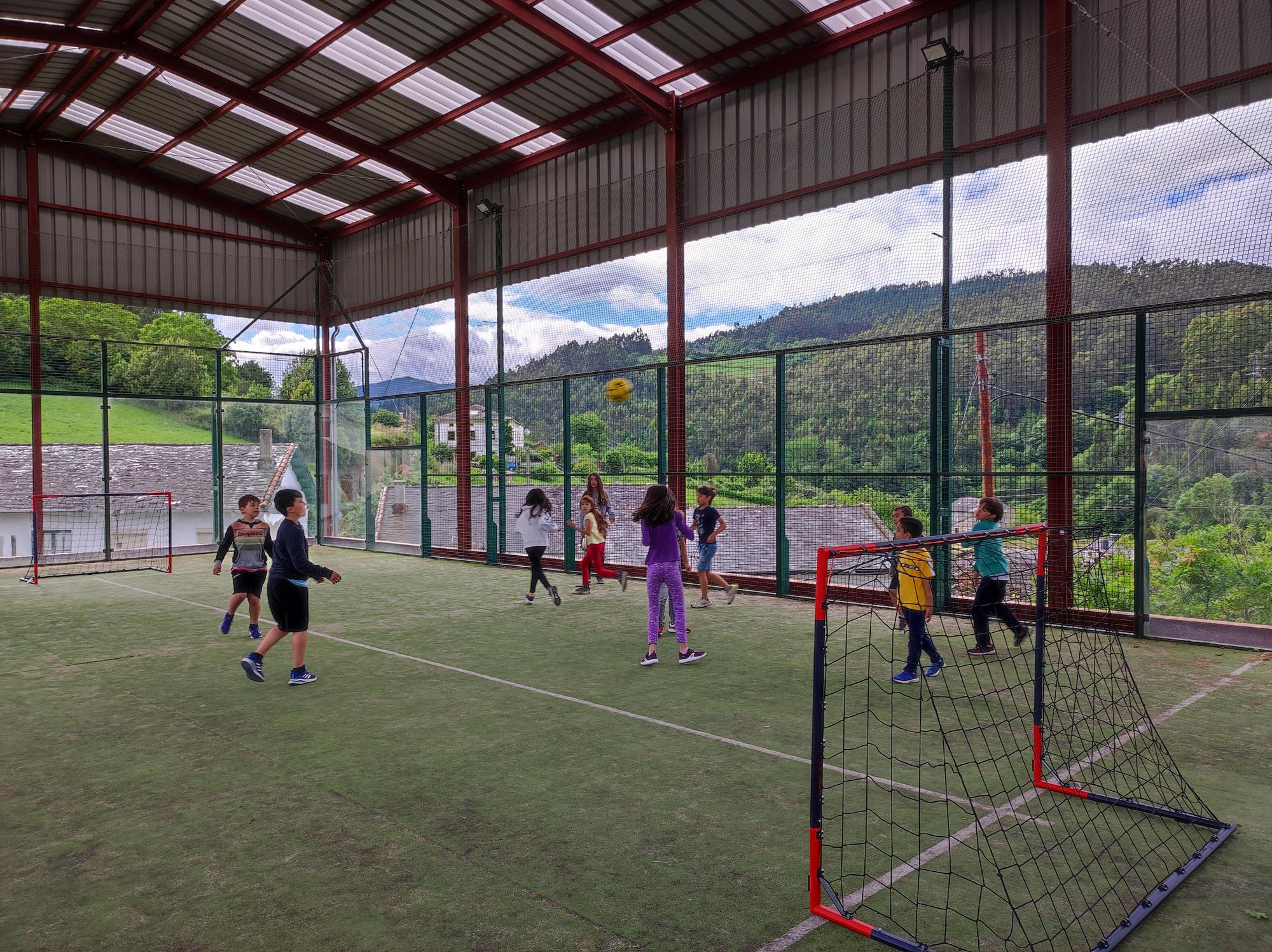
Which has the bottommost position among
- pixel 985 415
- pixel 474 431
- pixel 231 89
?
pixel 985 415

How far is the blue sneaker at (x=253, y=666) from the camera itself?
26.7 feet

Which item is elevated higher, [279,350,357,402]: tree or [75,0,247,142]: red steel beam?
[75,0,247,142]: red steel beam

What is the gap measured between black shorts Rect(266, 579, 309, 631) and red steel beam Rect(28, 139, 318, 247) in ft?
58.9

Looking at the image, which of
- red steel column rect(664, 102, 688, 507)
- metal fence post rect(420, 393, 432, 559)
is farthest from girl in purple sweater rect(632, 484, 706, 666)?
metal fence post rect(420, 393, 432, 559)

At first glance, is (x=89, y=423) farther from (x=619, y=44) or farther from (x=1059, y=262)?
(x=1059, y=262)

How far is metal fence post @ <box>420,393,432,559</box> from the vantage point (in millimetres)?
19547

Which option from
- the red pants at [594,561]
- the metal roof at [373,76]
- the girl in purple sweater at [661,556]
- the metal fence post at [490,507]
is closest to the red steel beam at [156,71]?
the metal roof at [373,76]

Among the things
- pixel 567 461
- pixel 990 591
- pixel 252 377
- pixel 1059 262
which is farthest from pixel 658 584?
pixel 252 377

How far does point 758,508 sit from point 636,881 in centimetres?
982

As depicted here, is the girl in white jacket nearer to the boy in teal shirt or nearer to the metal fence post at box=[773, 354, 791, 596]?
the metal fence post at box=[773, 354, 791, 596]

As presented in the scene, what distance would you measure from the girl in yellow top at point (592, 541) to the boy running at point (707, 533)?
1.84m

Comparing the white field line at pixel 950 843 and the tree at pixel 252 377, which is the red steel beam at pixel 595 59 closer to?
the tree at pixel 252 377

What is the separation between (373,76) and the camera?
652 inches

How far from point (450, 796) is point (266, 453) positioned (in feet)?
59.8
